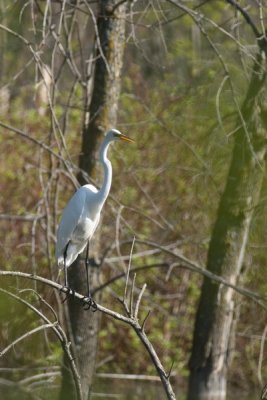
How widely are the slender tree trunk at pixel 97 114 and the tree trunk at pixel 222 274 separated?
819 mm

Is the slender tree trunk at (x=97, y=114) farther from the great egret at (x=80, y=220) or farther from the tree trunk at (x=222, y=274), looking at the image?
the tree trunk at (x=222, y=274)

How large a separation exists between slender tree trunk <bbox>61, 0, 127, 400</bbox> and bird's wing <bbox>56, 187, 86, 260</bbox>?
2.41ft

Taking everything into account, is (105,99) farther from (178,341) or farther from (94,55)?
(178,341)

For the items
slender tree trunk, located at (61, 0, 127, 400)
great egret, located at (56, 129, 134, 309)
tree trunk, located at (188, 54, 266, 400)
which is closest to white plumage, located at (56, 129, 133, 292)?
great egret, located at (56, 129, 134, 309)

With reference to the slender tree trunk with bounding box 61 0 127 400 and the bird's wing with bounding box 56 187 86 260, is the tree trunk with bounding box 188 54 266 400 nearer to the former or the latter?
the slender tree trunk with bounding box 61 0 127 400

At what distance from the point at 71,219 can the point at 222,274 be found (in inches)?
64.2

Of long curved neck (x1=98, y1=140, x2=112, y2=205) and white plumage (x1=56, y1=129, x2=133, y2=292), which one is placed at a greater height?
long curved neck (x1=98, y1=140, x2=112, y2=205)

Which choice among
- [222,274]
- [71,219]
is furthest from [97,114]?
[222,274]

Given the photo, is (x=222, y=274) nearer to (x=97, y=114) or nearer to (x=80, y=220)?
(x=97, y=114)

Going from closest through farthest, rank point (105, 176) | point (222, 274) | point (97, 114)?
1. point (105, 176)
2. point (97, 114)
3. point (222, 274)

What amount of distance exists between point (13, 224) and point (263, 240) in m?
2.54

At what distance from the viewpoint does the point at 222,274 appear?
233 inches

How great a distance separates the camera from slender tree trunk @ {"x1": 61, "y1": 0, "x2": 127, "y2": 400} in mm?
5371

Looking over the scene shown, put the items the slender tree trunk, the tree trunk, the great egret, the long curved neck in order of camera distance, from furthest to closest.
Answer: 1. the tree trunk
2. the slender tree trunk
3. the great egret
4. the long curved neck
